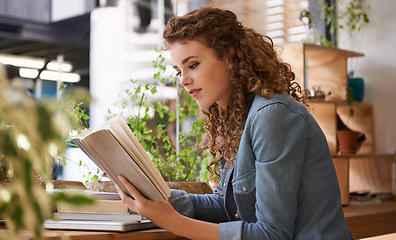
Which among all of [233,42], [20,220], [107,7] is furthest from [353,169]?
[20,220]

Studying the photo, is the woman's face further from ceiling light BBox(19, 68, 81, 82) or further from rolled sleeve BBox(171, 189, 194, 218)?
ceiling light BBox(19, 68, 81, 82)

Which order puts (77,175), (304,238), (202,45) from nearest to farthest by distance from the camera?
(304,238), (202,45), (77,175)

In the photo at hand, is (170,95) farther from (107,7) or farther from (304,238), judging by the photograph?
(304,238)

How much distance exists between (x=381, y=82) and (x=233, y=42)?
101 inches

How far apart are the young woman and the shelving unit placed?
5.64 ft

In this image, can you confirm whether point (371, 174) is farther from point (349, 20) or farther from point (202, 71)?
point (202, 71)

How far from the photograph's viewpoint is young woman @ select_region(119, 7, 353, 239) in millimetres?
1142

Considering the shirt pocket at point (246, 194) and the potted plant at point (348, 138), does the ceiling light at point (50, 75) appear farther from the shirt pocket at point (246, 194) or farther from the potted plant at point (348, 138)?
the potted plant at point (348, 138)

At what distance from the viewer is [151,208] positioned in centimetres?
117

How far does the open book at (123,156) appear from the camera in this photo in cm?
106

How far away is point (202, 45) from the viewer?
55.7 inches

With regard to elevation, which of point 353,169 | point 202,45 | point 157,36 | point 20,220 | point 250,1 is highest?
point 250,1

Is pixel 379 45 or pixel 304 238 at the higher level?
pixel 379 45

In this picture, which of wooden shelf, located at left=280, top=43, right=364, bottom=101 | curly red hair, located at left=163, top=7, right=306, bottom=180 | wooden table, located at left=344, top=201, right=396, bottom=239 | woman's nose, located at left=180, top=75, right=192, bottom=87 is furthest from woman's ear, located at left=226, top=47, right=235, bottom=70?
wooden shelf, located at left=280, top=43, right=364, bottom=101
